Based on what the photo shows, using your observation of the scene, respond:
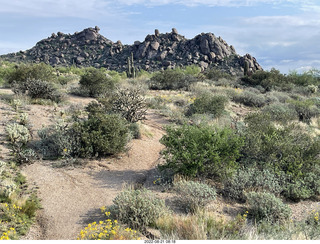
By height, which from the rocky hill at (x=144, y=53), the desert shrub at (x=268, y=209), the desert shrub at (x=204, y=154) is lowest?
the desert shrub at (x=268, y=209)

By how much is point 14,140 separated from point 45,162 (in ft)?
4.38

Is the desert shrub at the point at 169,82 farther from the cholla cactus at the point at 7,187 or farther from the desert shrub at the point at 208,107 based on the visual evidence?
the cholla cactus at the point at 7,187

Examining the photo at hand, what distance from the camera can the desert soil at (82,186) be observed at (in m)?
5.92

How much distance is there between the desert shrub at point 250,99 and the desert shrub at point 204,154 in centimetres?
1462

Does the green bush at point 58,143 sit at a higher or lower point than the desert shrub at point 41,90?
lower

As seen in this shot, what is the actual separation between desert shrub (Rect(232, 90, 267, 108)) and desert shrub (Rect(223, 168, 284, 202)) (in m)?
14.8

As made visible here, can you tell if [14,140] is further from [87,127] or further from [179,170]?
[179,170]

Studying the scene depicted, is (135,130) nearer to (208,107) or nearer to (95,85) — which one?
(208,107)

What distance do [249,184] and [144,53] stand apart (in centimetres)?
7465

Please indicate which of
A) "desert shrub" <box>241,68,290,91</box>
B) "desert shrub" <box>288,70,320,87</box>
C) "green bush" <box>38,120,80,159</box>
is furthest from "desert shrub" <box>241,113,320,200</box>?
"desert shrub" <box>288,70,320,87</box>

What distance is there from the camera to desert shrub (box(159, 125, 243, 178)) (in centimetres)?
782

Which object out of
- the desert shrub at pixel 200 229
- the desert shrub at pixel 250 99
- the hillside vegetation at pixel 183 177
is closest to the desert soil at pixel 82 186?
the hillside vegetation at pixel 183 177

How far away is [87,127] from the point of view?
978 centimetres
